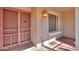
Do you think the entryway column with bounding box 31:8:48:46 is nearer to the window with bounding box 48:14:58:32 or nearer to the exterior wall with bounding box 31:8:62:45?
the exterior wall with bounding box 31:8:62:45

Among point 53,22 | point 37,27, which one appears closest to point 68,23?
point 53,22

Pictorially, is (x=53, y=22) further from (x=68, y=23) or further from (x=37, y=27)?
(x=37, y=27)

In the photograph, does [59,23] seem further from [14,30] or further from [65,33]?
[14,30]

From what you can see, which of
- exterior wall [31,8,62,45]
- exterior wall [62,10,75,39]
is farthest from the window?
exterior wall [31,8,62,45]

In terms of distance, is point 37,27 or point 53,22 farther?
point 53,22

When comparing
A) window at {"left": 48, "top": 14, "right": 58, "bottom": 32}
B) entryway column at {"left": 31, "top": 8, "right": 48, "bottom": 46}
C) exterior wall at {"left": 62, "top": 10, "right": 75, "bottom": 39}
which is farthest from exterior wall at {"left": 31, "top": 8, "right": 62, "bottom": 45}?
exterior wall at {"left": 62, "top": 10, "right": 75, "bottom": 39}

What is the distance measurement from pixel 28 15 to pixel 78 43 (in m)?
1.98

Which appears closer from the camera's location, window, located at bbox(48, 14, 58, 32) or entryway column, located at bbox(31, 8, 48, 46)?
entryway column, located at bbox(31, 8, 48, 46)

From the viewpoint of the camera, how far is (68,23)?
3861mm

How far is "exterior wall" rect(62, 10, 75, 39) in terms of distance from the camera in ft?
12.0

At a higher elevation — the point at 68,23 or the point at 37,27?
the point at 68,23
